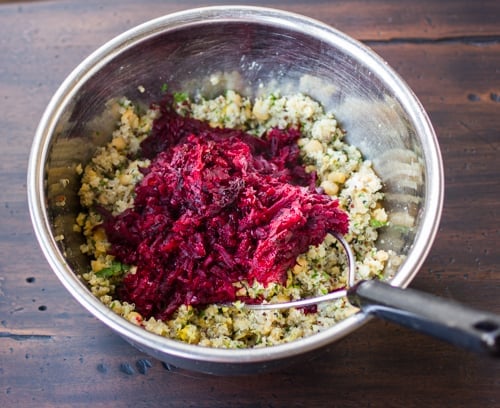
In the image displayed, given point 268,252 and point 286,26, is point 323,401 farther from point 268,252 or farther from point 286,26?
point 286,26

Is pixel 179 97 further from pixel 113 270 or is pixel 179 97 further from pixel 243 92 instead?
pixel 113 270

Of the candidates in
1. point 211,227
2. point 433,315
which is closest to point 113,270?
point 211,227

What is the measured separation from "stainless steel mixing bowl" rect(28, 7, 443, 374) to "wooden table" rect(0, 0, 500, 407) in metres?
0.27

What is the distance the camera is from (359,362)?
187cm

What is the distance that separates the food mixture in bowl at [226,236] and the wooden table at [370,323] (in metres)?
0.22

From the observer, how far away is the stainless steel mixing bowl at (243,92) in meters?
1.64

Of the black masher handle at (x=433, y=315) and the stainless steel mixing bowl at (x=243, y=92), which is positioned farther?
the stainless steel mixing bowl at (x=243, y=92)

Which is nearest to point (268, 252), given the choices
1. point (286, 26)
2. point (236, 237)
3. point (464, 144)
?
point (236, 237)

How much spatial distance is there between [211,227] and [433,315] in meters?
0.77

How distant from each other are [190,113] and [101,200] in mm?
444

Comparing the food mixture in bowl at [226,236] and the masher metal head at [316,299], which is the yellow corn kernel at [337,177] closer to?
the food mixture in bowl at [226,236]

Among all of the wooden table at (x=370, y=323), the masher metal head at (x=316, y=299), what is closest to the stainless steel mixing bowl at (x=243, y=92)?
the masher metal head at (x=316, y=299)

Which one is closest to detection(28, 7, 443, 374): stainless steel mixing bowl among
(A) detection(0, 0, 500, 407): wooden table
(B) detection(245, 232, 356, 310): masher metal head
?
(B) detection(245, 232, 356, 310): masher metal head

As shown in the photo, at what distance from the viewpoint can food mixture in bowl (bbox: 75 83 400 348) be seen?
5.73 ft
